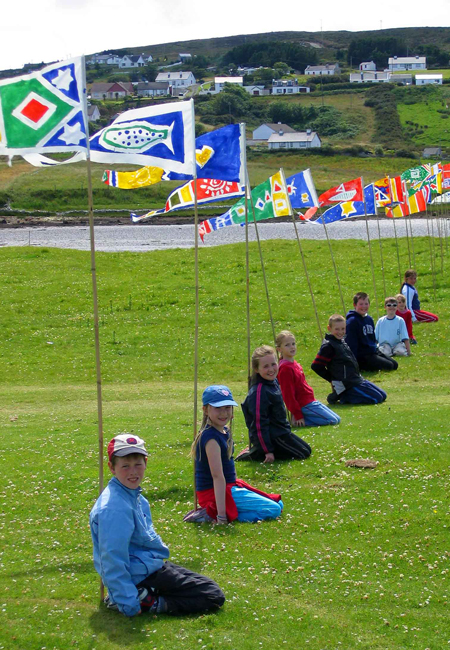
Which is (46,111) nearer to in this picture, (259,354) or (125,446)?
(125,446)

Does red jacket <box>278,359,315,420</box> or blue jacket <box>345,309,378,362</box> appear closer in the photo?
red jacket <box>278,359,315,420</box>

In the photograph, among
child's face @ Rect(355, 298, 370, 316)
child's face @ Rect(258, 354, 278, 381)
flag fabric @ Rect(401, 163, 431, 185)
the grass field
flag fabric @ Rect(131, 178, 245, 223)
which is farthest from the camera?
flag fabric @ Rect(401, 163, 431, 185)

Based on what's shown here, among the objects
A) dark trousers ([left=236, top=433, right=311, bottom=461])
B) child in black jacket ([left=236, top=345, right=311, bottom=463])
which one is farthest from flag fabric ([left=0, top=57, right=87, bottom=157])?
dark trousers ([left=236, top=433, right=311, bottom=461])

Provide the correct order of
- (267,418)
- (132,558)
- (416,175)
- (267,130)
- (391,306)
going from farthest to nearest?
(267,130), (416,175), (391,306), (267,418), (132,558)

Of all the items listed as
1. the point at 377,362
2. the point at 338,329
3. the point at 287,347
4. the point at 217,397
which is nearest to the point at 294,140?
the point at 377,362

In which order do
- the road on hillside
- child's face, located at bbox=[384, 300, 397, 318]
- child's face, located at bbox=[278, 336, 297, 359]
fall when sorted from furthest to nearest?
1. the road on hillside
2. child's face, located at bbox=[384, 300, 397, 318]
3. child's face, located at bbox=[278, 336, 297, 359]

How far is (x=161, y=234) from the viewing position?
77.1m

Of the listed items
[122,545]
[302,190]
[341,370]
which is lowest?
[122,545]

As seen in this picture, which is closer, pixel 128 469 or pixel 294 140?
pixel 128 469

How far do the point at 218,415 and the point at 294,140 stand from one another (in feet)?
532

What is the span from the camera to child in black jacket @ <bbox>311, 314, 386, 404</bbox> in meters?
17.2

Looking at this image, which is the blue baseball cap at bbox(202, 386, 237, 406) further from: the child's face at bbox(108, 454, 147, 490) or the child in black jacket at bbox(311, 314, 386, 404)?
the child in black jacket at bbox(311, 314, 386, 404)

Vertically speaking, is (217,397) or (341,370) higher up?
(341,370)

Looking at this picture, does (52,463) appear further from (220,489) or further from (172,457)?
(220,489)
